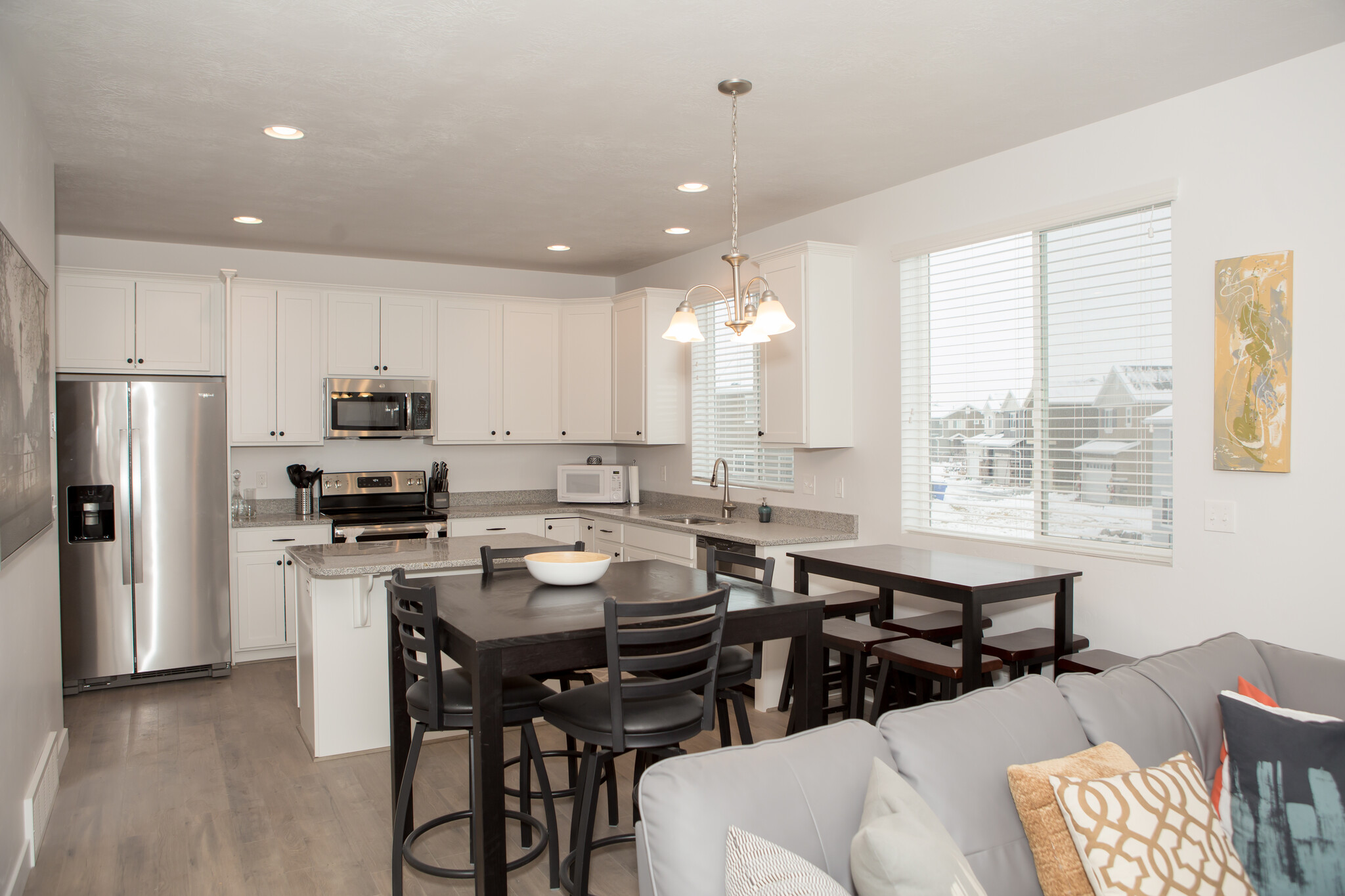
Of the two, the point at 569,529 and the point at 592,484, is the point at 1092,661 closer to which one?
the point at 569,529

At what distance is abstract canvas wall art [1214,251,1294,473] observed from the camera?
2.78 meters

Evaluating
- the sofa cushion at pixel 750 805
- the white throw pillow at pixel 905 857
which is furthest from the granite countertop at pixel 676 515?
the white throw pillow at pixel 905 857

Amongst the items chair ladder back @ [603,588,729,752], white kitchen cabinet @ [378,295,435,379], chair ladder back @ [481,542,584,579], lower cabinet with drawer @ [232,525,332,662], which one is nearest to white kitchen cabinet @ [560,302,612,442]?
white kitchen cabinet @ [378,295,435,379]

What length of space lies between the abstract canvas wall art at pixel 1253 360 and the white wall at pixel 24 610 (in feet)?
12.3

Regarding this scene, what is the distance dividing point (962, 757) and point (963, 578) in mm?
1573

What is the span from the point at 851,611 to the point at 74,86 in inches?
144

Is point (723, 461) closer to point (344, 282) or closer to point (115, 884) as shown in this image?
point (344, 282)

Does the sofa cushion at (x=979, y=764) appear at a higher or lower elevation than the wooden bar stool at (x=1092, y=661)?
higher

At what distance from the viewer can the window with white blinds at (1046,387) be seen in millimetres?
3209

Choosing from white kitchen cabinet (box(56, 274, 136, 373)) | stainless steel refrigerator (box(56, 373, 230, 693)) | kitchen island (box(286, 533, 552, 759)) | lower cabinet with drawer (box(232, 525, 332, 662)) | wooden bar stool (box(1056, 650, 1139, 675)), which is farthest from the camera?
lower cabinet with drawer (box(232, 525, 332, 662))

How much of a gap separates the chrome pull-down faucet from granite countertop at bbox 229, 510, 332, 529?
7.88 feet

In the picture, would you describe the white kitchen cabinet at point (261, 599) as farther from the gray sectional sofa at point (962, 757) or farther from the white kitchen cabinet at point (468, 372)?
the gray sectional sofa at point (962, 757)

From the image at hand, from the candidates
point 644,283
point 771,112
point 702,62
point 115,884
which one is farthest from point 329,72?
point 644,283

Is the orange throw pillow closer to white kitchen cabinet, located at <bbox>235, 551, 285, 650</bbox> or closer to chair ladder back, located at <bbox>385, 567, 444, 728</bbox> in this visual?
chair ladder back, located at <bbox>385, 567, 444, 728</bbox>
